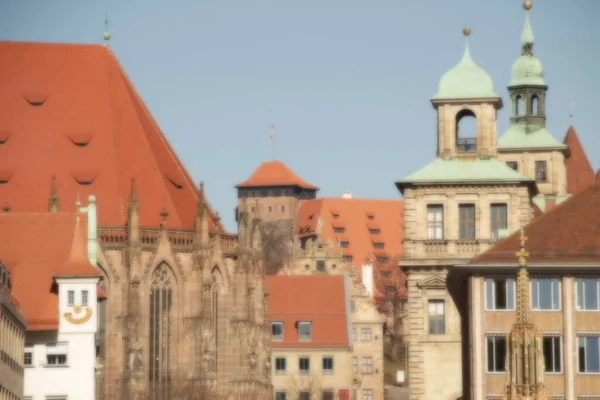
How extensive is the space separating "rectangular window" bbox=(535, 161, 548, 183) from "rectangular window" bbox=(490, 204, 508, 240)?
1941 cm

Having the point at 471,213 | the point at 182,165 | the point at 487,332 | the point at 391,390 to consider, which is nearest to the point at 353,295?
the point at 391,390

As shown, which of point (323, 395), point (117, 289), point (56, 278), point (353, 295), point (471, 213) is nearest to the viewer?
point (56, 278)

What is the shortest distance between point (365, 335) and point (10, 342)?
85.4 metres

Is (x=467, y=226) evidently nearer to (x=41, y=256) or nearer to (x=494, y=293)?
(x=494, y=293)

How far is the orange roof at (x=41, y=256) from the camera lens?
7831 centimetres

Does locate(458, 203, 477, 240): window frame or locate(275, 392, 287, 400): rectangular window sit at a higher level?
locate(458, 203, 477, 240): window frame

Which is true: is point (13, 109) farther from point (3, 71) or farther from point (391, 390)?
point (391, 390)

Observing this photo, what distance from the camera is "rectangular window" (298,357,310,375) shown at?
5635 inches

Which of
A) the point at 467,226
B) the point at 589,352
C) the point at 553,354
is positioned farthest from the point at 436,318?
the point at 589,352

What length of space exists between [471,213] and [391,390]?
62.2 metres

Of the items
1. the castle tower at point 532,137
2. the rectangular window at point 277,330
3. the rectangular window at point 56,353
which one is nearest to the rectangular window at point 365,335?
the rectangular window at point 277,330

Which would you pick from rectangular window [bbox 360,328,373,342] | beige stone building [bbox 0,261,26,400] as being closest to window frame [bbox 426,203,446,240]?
beige stone building [bbox 0,261,26,400]

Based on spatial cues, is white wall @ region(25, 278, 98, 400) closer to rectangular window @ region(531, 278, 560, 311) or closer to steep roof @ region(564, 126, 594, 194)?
rectangular window @ region(531, 278, 560, 311)

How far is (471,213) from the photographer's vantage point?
10188cm
